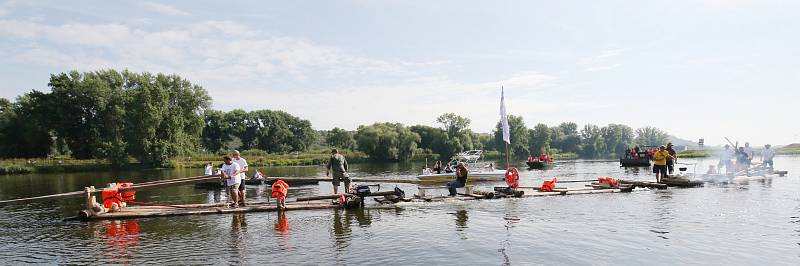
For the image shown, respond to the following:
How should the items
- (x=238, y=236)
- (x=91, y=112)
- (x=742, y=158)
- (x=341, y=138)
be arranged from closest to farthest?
(x=238, y=236) → (x=742, y=158) → (x=91, y=112) → (x=341, y=138)

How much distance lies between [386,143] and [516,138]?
38636 mm

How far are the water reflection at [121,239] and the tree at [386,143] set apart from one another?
258 ft

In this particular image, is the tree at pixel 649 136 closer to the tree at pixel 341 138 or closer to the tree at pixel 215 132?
the tree at pixel 341 138

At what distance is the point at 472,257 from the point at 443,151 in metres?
99.2

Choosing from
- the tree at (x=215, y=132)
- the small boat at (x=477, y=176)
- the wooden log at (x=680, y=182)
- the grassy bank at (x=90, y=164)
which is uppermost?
the tree at (x=215, y=132)

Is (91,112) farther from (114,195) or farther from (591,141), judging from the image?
(591,141)

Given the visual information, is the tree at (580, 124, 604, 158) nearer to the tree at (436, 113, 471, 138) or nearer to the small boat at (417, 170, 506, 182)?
the tree at (436, 113, 471, 138)

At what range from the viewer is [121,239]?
45.8 feet

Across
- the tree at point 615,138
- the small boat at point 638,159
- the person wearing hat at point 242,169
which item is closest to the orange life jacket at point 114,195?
the person wearing hat at point 242,169

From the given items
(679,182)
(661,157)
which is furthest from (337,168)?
(679,182)

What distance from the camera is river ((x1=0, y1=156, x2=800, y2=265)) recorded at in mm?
11711

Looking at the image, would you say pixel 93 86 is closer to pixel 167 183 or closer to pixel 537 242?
pixel 167 183

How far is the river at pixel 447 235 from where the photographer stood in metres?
11.7

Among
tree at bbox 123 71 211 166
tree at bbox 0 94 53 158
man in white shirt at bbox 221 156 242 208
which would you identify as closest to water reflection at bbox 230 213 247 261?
man in white shirt at bbox 221 156 242 208
